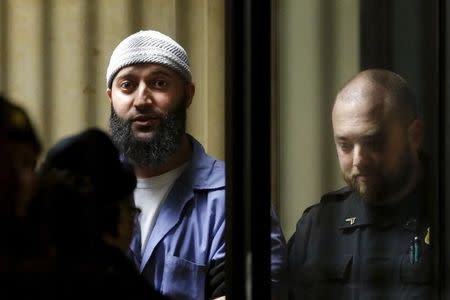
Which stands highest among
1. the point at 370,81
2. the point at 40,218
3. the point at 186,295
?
the point at 370,81

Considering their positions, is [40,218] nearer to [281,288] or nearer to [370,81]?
[281,288]

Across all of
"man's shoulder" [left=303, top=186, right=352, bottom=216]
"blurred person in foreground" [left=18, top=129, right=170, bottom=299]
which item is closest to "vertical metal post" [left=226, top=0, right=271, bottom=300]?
"man's shoulder" [left=303, top=186, right=352, bottom=216]

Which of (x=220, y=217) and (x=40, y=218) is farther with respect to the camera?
(x=220, y=217)

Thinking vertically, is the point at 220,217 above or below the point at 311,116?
below

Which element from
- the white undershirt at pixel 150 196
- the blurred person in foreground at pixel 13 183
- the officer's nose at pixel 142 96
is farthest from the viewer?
the officer's nose at pixel 142 96

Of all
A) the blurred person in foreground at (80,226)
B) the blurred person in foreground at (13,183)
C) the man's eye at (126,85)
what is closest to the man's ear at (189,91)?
the man's eye at (126,85)

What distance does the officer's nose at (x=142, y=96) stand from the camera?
266 centimetres

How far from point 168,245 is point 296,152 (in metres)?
0.30

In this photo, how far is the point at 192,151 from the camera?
2.73 metres

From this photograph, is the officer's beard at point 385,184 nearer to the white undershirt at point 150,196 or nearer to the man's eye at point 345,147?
the man's eye at point 345,147

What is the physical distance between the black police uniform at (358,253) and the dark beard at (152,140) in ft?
0.93

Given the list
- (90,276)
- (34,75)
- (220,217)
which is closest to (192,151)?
(220,217)

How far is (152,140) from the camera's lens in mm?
2648

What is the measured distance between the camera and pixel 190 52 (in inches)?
108
